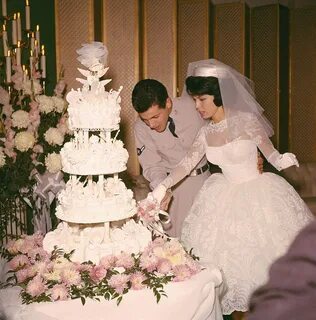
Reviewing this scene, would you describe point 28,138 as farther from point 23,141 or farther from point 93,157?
point 93,157

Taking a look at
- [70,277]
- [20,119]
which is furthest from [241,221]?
[20,119]

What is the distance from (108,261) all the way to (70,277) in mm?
206

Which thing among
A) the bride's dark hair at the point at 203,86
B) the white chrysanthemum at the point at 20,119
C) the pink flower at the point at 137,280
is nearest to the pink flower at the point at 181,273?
the pink flower at the point at 137,280

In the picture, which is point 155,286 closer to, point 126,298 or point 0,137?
point 126,298

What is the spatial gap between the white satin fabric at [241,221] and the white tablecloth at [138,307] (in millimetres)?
340

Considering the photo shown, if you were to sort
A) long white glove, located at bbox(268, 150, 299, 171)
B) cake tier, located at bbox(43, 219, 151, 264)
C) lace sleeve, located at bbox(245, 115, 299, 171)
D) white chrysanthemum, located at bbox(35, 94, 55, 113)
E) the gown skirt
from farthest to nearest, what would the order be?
1. white chrysanthemum, located at bbox(35, 94, 55, 113)
2. lace sleeve, located at bbox(245, 115, 299, 171)
3. long white glove, located at bbox(268, 150, 299, 171)
4. the gown skirt
5. cake tier, located at bbox(43, 219, 151, 264)

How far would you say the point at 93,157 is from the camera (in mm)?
2354

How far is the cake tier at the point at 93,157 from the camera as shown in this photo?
235 centimetres

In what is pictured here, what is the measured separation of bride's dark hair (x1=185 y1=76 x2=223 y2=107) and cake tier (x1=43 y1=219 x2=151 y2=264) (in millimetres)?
884

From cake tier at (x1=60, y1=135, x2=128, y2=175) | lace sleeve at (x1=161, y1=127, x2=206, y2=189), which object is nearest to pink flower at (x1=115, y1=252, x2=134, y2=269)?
cake tier at (x1=60, y1=135, x2=128, y2=175)

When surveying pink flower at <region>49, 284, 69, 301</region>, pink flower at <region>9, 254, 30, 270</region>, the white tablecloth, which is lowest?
the white tablecloth

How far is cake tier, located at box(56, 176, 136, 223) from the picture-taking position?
2354 mm

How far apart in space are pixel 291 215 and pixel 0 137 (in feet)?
6.58

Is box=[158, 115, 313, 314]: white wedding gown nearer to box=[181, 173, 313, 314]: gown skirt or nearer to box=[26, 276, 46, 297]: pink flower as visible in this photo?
box=[181, 173, 313, 314]: gown skirt
